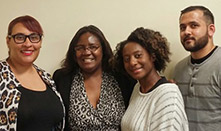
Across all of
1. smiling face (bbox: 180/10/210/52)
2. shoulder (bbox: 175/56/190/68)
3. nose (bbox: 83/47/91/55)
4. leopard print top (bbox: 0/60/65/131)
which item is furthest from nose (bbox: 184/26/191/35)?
leopard print top (bbox: 0/60/65/131)

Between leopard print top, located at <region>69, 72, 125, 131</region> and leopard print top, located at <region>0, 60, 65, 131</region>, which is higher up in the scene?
leopard print top, located at <region>0, 60, 65, 131</region>

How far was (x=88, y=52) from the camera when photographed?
179 cm

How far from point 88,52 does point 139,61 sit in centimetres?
43

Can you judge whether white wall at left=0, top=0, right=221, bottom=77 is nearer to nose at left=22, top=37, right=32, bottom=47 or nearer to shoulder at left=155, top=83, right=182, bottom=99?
nose at left=22, top=37, right=32, bottom=47

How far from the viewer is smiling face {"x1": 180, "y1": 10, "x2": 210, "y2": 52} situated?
168cm

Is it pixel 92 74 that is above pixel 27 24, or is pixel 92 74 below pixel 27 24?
below

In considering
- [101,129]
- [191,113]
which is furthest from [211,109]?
[101,129]

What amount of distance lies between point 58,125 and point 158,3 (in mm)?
1280

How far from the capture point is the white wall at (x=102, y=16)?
2086 mm

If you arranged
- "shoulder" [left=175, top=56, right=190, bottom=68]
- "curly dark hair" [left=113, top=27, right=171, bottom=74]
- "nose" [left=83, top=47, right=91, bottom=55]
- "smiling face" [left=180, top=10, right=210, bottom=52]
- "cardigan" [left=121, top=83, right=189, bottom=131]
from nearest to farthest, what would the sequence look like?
"cardigan" [left=121, top=83, right=189, bottom=131] → "curly dark hair" [left=113, top=27, right=171, bottom=74] → "smiling face" [left=180, top=10, right=210, bottom=52] → "nose" [left=83, top=47, right=91, bottom=55] → "shoulder" [left=175, top=56, right=190, bottom=68]

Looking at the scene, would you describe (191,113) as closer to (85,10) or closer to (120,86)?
(120,86)

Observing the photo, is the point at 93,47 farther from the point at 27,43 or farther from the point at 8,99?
the point at 8,99

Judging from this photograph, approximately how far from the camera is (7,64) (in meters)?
1.57

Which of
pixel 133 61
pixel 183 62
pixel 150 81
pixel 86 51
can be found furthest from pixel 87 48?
pixel 183 62
